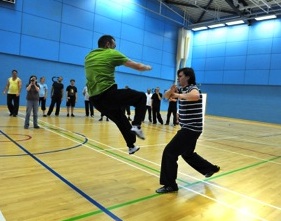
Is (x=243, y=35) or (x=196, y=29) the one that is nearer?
(x=243, y=35)

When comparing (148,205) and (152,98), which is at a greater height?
(152,98)

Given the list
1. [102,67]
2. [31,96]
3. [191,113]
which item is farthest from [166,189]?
[31,96]

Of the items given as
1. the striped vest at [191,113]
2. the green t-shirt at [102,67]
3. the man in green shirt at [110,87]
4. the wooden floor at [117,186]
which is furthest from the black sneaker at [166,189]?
the green t-shirt at [102,67]

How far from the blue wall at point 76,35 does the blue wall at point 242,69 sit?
11.3 ft

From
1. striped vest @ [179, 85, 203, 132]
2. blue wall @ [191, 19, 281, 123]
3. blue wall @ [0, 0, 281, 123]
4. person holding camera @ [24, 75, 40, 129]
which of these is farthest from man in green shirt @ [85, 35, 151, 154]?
blue wall @ [191, 19, 281, 123]

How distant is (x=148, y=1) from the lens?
21.0 metres

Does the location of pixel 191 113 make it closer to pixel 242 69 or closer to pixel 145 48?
pixel 145 48

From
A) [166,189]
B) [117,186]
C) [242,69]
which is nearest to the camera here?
[166,189]

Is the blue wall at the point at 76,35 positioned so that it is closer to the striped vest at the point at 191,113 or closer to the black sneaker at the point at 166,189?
the striped vest at the point at 191,113

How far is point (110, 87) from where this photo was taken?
11.7 feet

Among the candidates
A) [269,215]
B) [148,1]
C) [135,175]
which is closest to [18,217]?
[135,175]

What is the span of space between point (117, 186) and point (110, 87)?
1.41 metres

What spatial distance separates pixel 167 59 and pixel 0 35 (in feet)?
43.6

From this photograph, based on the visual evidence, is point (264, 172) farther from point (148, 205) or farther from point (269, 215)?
point (148, 205)
